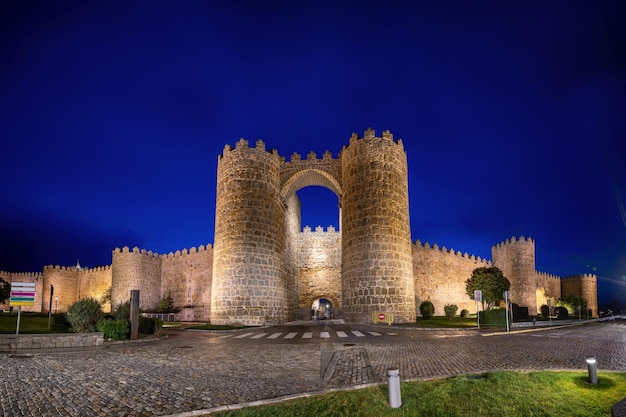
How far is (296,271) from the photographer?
35938 millimetres

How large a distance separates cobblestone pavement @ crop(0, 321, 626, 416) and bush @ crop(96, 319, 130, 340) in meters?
1.88

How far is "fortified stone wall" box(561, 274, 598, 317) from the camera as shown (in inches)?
2133

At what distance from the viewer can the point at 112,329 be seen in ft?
47.0

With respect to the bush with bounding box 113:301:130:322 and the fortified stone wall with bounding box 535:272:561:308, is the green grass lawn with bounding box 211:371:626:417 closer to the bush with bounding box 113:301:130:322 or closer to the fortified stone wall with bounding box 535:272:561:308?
the bush with bounding box 113:301:130:322

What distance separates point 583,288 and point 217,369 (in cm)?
5913

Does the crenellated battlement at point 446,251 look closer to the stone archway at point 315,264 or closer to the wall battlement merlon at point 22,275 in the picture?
the stone archway at point 315,264

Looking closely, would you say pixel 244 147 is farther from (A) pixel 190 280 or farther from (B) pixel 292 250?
(A) pixel 190 280

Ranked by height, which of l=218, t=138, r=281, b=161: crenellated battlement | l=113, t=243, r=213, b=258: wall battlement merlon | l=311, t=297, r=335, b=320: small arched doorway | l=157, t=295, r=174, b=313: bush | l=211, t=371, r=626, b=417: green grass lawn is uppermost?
l=218, t=138, r=281, b=161: crenellated battlement

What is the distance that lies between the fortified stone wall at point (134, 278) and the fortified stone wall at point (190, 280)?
5.08 feet

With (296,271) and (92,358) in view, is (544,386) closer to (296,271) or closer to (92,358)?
(92,358)

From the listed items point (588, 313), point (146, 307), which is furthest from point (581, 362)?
point (588, 313)

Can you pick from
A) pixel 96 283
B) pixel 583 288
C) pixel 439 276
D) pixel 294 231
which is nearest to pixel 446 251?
pixel 439 276

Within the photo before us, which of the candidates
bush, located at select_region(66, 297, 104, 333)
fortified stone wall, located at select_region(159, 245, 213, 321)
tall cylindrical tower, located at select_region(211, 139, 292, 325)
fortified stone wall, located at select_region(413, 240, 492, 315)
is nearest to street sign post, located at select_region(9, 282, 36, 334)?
bush, located at select_region(66, 297, 104, 333)

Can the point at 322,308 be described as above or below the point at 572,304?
below
